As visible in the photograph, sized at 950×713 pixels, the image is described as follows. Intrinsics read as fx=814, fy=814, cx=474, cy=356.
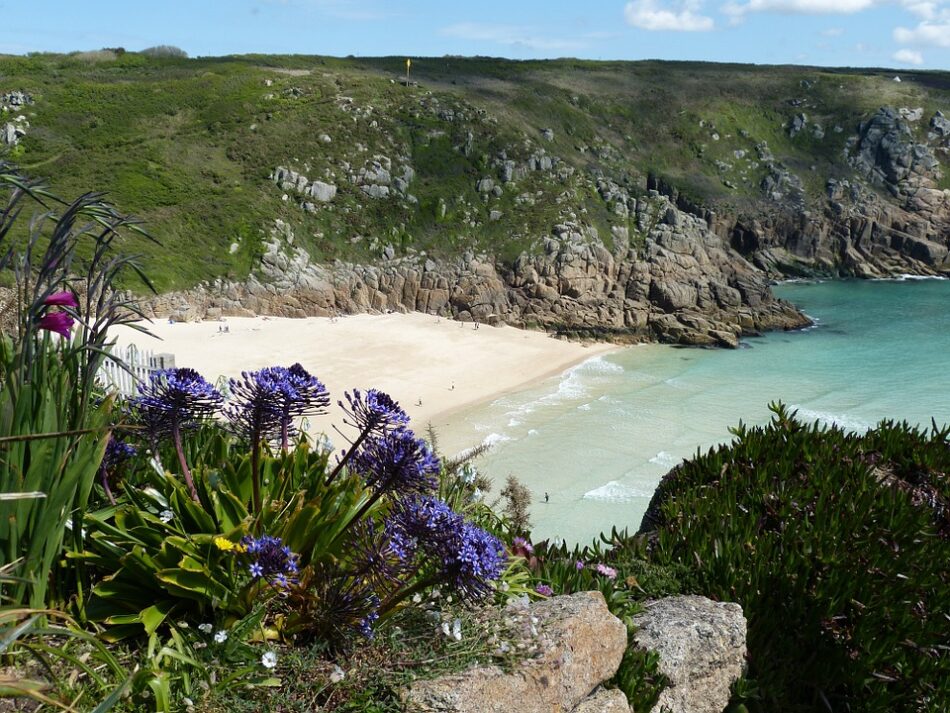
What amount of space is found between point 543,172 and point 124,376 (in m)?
45.7

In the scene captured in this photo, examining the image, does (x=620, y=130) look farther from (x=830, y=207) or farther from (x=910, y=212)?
(x=910, y=212)

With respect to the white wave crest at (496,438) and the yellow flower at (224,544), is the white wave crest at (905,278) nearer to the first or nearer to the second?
the white wave crest at (496,438)

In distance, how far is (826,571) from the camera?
14.8ft

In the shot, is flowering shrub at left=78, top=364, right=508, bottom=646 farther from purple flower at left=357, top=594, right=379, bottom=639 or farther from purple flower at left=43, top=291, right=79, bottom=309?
purple flower at left=43, top=291, right=79, bottom=309

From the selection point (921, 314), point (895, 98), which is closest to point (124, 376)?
point (921, 314)

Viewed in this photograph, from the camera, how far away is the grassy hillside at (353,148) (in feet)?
146

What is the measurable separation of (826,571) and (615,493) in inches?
626

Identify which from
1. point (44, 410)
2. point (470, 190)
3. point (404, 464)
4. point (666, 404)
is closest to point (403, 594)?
point (404, 464)

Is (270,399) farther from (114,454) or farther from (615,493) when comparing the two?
(615,493)

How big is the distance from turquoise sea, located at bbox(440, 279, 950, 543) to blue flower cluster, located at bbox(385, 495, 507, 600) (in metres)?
14.0

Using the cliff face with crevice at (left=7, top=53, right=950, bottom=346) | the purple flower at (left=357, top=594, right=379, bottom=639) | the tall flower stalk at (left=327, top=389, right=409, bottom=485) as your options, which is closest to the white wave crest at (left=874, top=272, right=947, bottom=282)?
the cliff face with crevice at (left=7, top=53, right=950, bottom=346)

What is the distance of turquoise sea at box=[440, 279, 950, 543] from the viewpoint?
20.8 meters

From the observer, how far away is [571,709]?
10.6 feet

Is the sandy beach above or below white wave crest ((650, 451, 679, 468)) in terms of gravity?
above
